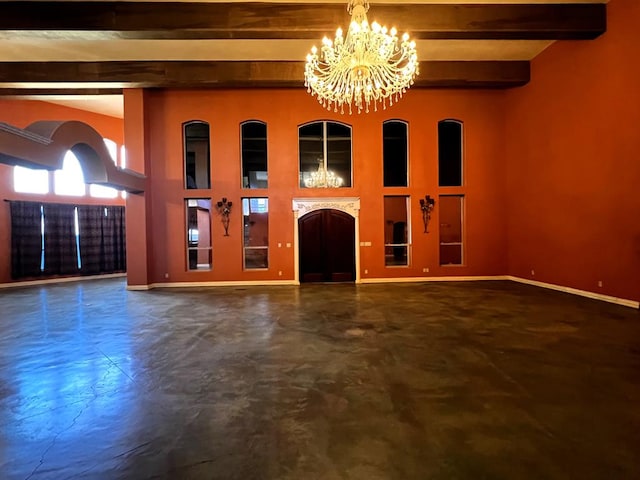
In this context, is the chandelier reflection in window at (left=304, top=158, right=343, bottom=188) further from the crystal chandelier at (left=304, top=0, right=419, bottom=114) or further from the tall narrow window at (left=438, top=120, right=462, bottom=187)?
the crystal chandelier at (left=304, top=0, right=419, bottom=114)

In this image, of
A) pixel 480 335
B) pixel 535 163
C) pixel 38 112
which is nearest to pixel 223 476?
pixel 480 335

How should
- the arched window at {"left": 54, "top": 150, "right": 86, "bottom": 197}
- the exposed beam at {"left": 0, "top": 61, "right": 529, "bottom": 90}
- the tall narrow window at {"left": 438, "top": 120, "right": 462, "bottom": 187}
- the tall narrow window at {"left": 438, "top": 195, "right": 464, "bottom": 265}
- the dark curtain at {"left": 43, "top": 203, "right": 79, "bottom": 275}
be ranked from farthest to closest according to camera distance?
the arched window at {"left": 54, "top": 150, "right": 86, "bottom": 197} → the dark curtain at {"left": 43, "top": 203, "right": 79, "bottom": 275} → the tall narrow window at {"left": 438, "top": 195, "right": 464, "bottom": 265} → the tall narrow window at {"left": 438, "top": 120, "right": 462, "bottom": 187} → the exposed beam at {"left": 0, "top": 61, "right": 529, "bottom": 90}

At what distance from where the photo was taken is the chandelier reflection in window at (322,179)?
1020cm

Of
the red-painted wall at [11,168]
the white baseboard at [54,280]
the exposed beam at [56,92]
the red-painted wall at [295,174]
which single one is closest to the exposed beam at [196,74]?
the exposed beam at [56,92]

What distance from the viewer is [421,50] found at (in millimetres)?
8453

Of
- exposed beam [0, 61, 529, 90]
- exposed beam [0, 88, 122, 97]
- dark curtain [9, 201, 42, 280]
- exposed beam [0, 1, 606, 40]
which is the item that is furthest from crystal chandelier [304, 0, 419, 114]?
dark curtain [9, 201, 42, 280]

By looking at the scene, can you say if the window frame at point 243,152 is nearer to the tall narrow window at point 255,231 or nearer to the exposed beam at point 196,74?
the tall narrow window at point 255,231

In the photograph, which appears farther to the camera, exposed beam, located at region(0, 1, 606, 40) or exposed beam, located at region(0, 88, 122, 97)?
exposed beam, located at region(0, 88, 122, 97)

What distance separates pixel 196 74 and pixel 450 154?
24.1ft

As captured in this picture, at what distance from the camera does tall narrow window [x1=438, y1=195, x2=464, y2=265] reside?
1054cm

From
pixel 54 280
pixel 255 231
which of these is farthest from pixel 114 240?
pixel 255 231

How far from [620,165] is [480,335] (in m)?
4.68

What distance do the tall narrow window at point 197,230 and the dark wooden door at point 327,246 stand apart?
9.24ft

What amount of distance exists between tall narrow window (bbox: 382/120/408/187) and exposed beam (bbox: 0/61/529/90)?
1494 mm
